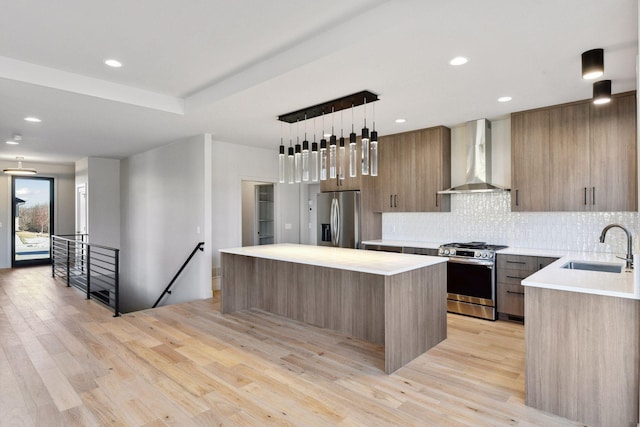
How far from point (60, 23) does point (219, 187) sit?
12.0ft

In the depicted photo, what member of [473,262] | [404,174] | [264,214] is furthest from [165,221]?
[473,262]

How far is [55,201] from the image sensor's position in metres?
9.05

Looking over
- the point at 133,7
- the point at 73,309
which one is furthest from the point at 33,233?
the point at 133,7

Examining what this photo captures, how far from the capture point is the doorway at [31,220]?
8523mm

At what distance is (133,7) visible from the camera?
2.44m

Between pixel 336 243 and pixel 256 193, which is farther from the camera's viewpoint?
pixel 256 193

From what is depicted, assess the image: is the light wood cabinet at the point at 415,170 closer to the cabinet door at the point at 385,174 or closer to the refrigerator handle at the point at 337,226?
the cabinet door at the point at 385,174

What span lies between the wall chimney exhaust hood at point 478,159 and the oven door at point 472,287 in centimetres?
95

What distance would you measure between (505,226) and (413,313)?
2406 millimetres

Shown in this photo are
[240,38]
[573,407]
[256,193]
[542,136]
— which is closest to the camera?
[573,407]

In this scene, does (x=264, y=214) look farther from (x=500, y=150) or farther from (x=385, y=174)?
(x=500, y=150)

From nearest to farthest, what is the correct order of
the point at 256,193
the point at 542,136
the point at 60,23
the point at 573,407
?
the point at 573,407, the point at 60,23, the point at 542,136, the point at 256,193

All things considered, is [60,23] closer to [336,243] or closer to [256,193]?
[336,243]

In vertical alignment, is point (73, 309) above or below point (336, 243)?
below
